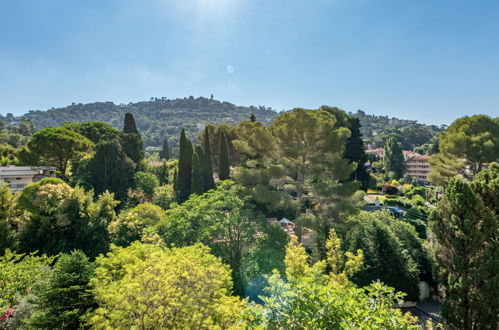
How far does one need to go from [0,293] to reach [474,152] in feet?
101

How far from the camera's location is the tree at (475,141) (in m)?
21.4

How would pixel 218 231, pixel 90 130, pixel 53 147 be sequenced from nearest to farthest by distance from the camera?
pixel 218 231 → pixel 53 147 → pixel 90 130

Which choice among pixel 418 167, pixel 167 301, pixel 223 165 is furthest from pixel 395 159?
pixel 167 301

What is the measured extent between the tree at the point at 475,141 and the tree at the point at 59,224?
28.7m

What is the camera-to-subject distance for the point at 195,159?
81.5 ft

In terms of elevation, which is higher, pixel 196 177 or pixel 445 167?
pixel 445 167

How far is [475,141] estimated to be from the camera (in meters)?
22.0

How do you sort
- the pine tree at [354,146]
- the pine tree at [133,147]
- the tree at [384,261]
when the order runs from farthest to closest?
the pine tree at [133,147] → the pine tree at [354,146] → the tree at [384,261]

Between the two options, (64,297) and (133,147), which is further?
(133,147)

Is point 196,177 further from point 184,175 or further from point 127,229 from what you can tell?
point 127,229

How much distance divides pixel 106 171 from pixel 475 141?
33.0 m

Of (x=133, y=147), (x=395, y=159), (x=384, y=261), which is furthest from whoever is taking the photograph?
(x=395, y=159)

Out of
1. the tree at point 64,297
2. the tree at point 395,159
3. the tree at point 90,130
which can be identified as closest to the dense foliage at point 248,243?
the tree at point 64,297

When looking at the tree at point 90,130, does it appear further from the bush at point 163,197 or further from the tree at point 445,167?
the tree at point 445,167
